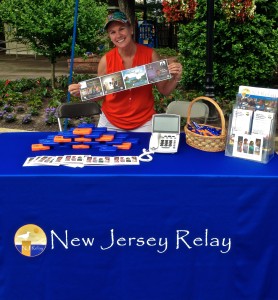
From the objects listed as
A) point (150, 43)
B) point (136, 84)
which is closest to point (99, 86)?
point (136, 84)

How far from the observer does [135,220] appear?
7.45 ft

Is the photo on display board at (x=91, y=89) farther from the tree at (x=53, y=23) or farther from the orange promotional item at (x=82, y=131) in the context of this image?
the tree at (x=53, y=23)

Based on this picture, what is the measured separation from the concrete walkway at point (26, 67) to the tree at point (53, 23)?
323cm

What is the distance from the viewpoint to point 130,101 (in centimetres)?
320

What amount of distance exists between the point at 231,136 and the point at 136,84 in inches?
31.4

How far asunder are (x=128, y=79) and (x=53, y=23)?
4992 mm

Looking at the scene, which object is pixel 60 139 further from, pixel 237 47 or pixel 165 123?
pixel 237 47

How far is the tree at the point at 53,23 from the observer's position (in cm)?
732

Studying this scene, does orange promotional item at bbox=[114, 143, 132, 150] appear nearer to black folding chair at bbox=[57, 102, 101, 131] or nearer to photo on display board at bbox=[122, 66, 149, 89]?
photo on display board at bbox=[122, 66, 149, 89]

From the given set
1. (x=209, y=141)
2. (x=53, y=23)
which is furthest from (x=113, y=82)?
(x=53, y=23)

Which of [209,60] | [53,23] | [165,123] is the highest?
[53,23]

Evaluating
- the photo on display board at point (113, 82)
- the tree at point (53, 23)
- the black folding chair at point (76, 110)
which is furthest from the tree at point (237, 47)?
the photo on display board at point (113, 82)

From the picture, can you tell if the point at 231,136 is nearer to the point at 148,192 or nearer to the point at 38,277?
the point at 148,192

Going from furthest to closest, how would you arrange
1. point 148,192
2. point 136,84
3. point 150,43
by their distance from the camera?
point 150,43, point 136,84, point 148,192
